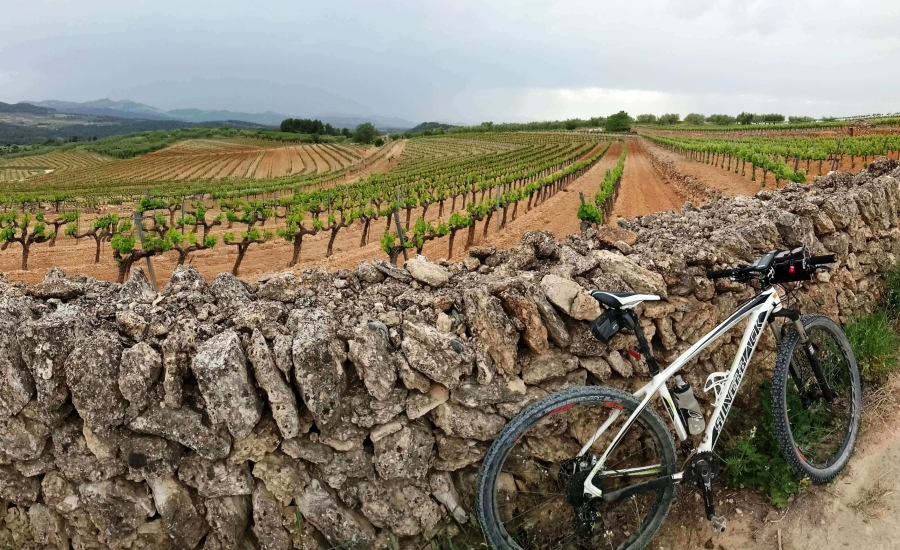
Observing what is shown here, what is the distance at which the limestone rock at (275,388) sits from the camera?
3.01 metres

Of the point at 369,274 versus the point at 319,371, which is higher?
the point at 369,274

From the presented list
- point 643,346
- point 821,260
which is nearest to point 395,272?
point 643,346

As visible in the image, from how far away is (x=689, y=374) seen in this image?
4098 mm

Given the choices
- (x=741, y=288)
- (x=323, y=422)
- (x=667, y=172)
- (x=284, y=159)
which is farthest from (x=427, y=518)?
(x=284, y=159)

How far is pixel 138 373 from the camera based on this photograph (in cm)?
295

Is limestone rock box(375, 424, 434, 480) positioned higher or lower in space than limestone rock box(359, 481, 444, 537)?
higher

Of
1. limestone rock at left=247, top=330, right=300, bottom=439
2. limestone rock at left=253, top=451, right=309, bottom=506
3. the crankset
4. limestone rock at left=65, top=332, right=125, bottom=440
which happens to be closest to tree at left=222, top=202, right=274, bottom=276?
limestone rock at left=65, top=332, right=125, bottom=440

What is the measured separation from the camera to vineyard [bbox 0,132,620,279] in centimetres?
1955

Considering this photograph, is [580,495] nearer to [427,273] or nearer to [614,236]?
[427,273]

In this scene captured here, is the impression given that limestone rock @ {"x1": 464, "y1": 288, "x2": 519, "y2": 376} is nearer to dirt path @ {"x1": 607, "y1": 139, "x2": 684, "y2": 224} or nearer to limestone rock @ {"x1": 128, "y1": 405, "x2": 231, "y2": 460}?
limestone rock @ {"x1": 128, "y1": 405, "x2": 231, "y2": 460}

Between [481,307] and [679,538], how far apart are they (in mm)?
2069

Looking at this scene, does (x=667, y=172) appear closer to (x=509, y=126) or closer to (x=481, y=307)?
(x=481, y=307)

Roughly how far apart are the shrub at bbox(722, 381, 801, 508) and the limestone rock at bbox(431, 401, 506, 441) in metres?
1.86

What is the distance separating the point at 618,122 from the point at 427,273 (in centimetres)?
14028
